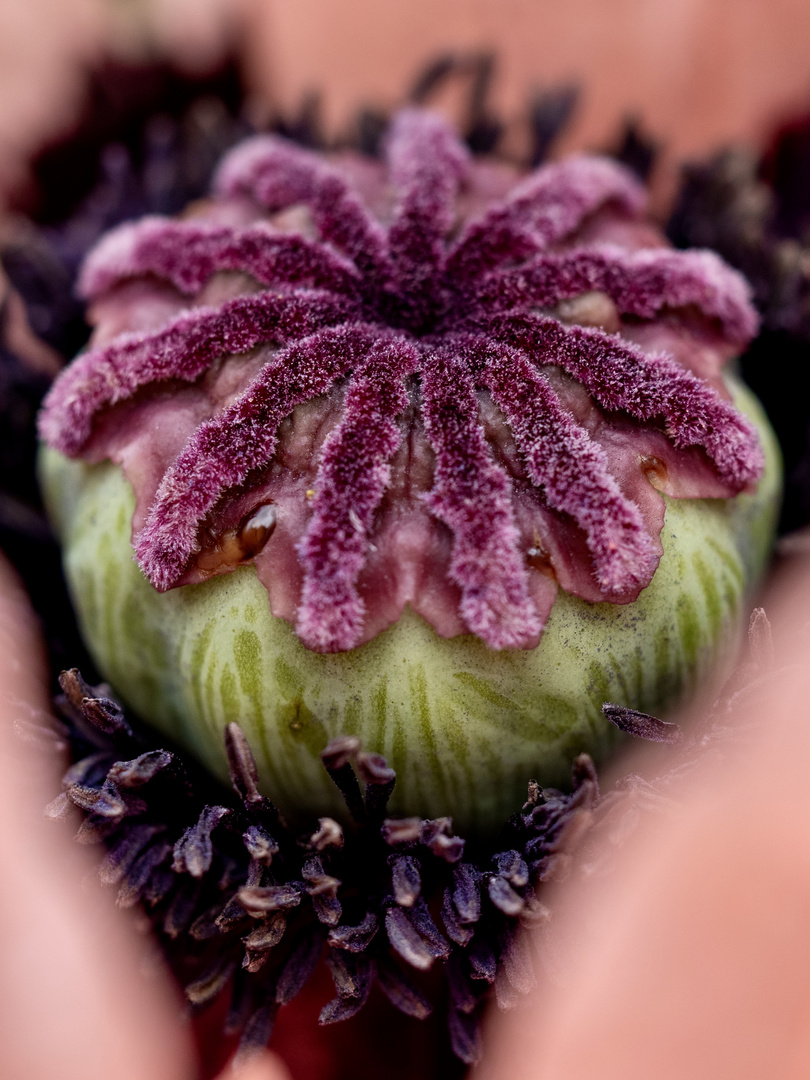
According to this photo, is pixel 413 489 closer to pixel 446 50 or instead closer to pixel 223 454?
pixel 223 454

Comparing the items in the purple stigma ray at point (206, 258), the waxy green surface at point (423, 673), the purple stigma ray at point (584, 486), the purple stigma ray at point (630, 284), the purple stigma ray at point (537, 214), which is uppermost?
the purple stigma ray at point (206, 258)

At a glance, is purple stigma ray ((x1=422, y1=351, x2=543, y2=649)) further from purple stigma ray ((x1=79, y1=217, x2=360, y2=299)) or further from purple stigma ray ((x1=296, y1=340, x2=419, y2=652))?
purple stigma ray ((x1=79, y1=217, x2=360, y2=299))

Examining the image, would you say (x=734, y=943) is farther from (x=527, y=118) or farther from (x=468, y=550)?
(x=527, y=118)

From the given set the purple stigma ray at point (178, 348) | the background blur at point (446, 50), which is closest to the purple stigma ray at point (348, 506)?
the purple stigma ray at point (178, 348)

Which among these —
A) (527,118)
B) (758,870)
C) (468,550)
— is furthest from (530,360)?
(527,118)

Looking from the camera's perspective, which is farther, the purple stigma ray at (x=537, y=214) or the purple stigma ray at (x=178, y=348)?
the purple stigma ray at (x=537, y=214)

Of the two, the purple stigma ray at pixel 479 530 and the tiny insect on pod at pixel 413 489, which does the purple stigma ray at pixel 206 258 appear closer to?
the tiny insect on pod at pixel 413 489

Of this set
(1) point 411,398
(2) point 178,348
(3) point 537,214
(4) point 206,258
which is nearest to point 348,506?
(1) point 411,398

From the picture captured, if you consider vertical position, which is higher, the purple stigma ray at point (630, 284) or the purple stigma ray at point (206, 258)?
the purple stigma ray at point (206, 258)
